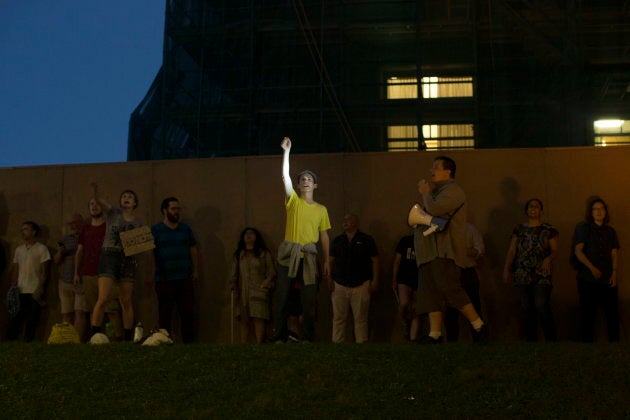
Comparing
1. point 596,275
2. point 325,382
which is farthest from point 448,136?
point 325,382

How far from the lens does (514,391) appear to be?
7.70 m

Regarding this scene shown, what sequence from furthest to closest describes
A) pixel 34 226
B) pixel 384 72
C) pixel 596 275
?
pixel 384 72 → pixel 34 226 → pixel 596 275

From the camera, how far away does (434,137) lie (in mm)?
23484

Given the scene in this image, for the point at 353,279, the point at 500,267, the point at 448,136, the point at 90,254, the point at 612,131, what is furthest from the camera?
the point at 448,136

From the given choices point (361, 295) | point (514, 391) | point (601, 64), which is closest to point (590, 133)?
point (601, 64)

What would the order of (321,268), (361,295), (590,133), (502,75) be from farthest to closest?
(502,75) → (590,133) → (321,268) → (361,295)

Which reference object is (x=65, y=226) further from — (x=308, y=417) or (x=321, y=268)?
(x=308, y=417)

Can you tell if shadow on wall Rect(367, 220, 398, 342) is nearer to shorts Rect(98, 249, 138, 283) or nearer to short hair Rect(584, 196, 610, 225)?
short hair Rect(584, 196, 610, 225)

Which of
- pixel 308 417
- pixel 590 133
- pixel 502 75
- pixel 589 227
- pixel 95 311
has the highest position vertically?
pixel 502 75

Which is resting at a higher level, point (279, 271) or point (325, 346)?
point (279, 271)

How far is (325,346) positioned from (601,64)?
14.8 metres

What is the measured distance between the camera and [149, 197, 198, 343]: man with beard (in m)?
11.6

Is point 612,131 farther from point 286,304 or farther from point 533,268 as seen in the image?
point 286,304

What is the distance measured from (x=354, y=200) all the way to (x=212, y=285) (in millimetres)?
2290
